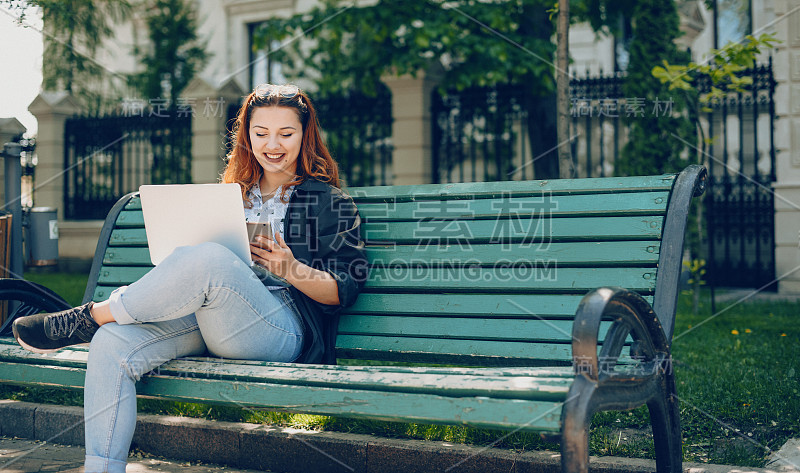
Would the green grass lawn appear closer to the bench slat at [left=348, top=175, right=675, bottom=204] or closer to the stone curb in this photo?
the stone curb

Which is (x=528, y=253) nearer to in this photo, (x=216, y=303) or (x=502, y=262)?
(x=502, y=262)

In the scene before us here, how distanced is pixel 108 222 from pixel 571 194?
2164 mm

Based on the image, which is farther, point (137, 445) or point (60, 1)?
point (60, 1)

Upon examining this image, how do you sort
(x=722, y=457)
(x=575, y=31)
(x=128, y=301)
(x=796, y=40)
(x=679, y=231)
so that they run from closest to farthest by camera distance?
(x=128, y=301) < (x=679, y=231) < (x=722, y=457) < (x=796, y=40) < (x=575, y=31)

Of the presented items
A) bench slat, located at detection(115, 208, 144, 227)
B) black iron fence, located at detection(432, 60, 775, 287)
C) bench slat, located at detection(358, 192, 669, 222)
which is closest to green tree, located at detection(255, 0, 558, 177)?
black iron fence, located at detection(432, 60, 775, 287)

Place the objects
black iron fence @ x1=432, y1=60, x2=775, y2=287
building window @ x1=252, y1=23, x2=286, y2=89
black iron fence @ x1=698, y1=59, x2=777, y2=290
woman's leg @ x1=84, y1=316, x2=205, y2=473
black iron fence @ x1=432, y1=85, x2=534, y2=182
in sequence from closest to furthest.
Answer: woman's leg @ x1=84, y1=316, x2=205, y2=473 → black iron fence @ x1=698, y1=59, x2=777, y2=290 → black iron fence @ x1=432, y1=60, x2=775, y2=287 → black iron fence @ x1=432, y1=85, x2=534, y2=182 → building window @ x1=252, y1=23, x2=286, y2=89

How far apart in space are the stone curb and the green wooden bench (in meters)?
0.34

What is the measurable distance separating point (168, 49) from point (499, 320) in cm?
1523

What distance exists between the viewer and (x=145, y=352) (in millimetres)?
2518

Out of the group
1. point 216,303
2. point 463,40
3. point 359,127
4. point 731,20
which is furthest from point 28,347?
point 731,20

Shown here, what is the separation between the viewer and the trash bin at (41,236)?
13.6 feet

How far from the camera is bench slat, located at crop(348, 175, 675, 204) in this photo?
9.25ft

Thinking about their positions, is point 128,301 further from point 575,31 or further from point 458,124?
point 575,31

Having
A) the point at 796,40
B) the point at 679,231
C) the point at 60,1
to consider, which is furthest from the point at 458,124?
the point at 679,231
